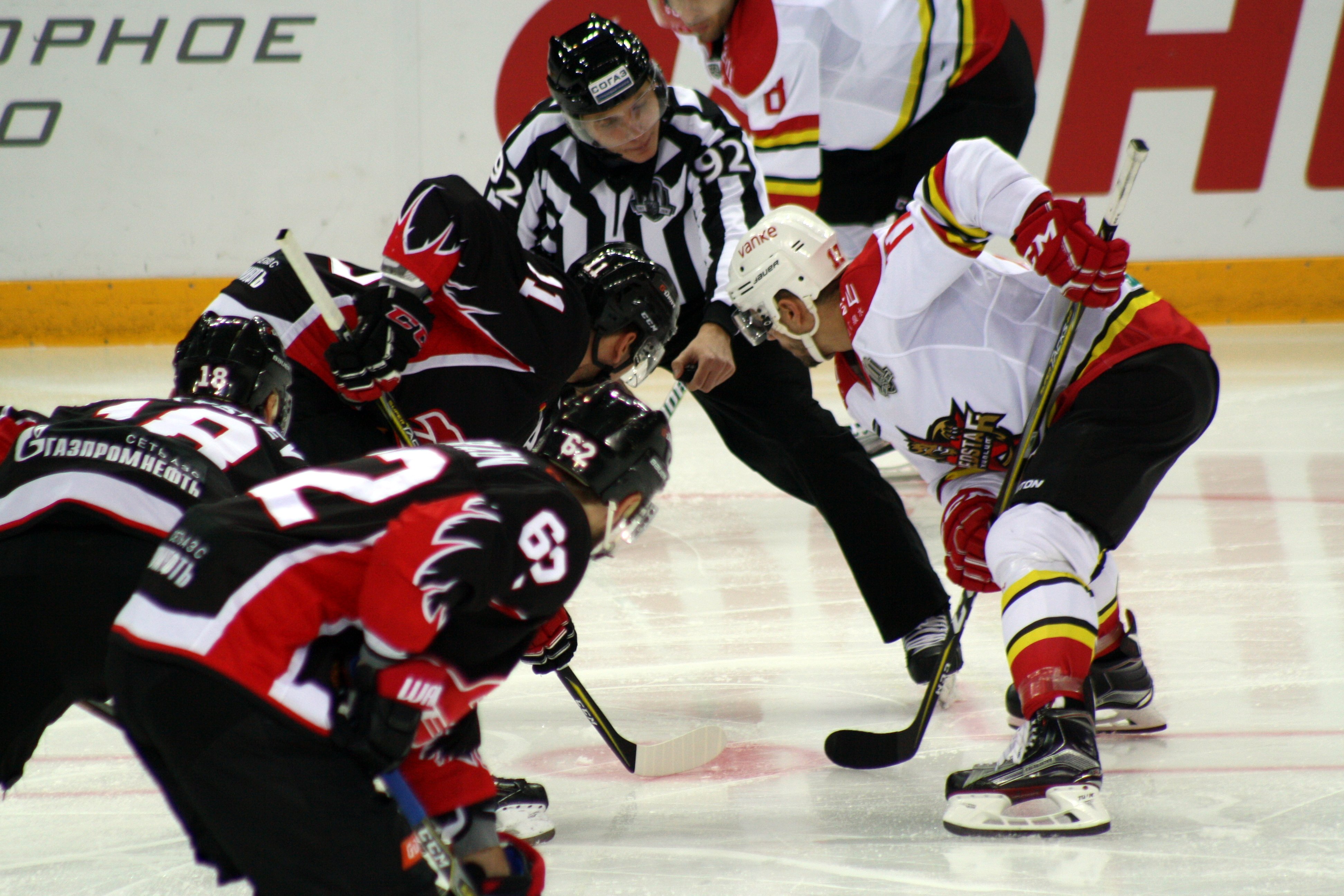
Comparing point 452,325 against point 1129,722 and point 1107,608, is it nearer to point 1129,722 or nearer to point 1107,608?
point 1107,608

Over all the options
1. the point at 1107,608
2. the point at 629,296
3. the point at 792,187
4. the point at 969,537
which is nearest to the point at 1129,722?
Result: the point at 1107,608

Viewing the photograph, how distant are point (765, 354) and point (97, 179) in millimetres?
5078

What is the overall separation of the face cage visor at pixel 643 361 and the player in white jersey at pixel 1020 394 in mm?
264

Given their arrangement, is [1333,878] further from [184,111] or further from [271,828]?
[184,111]

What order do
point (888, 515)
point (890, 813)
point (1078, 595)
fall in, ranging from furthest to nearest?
point (888, 515)
point (890, 813)
point (1078, 595)

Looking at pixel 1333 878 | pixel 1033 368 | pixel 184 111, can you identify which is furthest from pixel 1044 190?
pixel 184 111

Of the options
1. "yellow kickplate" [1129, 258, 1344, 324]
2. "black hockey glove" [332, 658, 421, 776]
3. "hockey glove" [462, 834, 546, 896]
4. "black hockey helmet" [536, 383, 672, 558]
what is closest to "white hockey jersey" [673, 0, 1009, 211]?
"black hockey helmet" [536, 383, 672, 558]

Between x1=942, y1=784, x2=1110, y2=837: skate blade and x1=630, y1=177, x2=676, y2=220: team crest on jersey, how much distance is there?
163 cm

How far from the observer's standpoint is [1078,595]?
1965 millimetres

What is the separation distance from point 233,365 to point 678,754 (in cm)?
101

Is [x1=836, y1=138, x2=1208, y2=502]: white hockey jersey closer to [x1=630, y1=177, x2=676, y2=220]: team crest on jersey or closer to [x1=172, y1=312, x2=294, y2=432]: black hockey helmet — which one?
[x1=630, y1=177, x2=676, y2=220]: team crest on jersey

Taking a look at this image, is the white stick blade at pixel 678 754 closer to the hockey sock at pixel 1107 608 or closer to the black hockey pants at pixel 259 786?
the hockey sock at pixel 1107 608

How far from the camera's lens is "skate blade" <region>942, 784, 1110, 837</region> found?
1962mm

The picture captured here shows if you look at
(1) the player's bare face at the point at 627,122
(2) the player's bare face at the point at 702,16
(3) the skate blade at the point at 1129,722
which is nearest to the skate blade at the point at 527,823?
(3) the skate blade at the point at 1129,722
